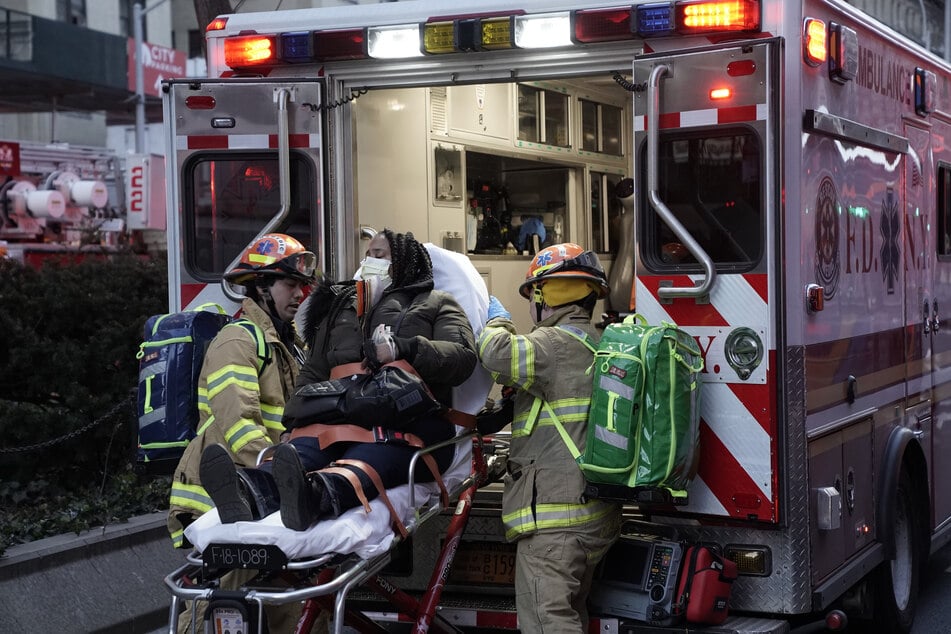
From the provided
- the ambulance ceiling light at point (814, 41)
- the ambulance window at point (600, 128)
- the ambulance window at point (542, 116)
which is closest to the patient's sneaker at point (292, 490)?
the ambulance ceiling light at point (814, 41)

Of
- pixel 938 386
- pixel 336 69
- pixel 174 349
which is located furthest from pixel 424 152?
pixel 938 386

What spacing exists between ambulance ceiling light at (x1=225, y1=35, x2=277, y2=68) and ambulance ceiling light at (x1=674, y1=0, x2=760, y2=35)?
1933mm

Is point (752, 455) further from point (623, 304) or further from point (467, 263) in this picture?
point (623, 304)

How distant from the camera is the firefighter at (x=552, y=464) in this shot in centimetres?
460

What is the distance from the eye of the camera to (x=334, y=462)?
14.4 feet

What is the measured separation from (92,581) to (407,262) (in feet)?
9.21

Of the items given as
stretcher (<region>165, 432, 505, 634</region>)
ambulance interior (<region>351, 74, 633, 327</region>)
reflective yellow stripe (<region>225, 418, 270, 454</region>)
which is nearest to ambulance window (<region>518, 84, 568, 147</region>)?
ambulance interior (<region>351, 74, 633, 327</region>)

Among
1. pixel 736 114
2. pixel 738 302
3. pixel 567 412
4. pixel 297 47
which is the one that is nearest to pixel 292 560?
pixel 567 412

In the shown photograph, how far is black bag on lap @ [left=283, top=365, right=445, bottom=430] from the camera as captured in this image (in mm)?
4359

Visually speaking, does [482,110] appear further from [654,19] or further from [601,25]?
[654,19]

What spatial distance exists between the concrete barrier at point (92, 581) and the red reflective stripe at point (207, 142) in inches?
86.8

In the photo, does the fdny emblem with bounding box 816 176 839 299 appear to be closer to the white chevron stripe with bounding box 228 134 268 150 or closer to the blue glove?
the blue glove

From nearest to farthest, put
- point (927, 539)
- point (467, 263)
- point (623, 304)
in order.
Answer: point (467, 263) → point (927, 539) → point (623, 304)

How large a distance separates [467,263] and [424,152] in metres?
2.24
